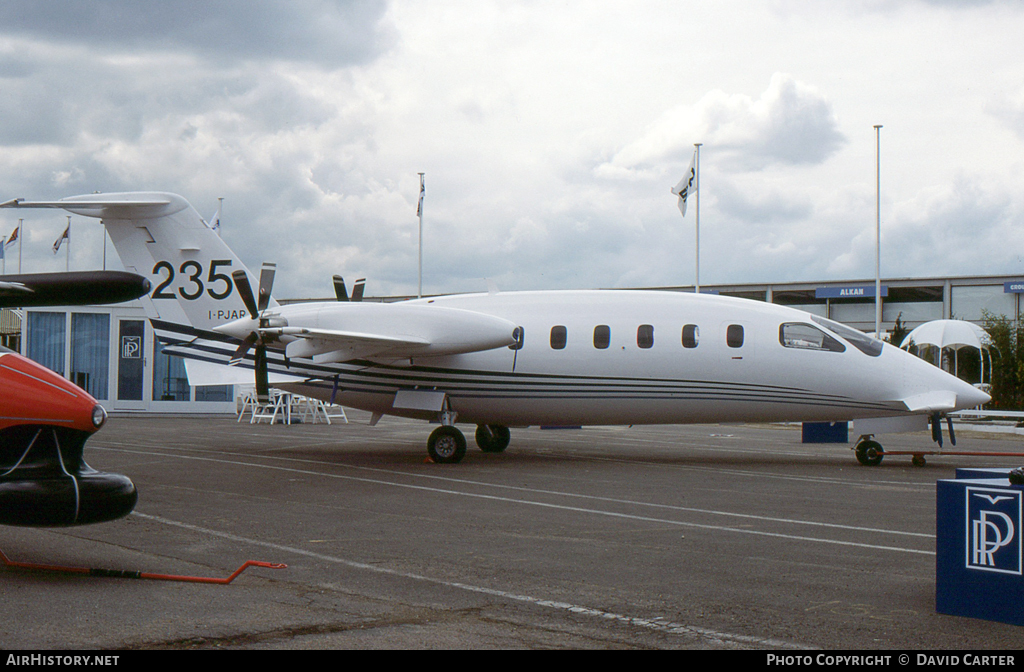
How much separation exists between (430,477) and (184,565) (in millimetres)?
7536

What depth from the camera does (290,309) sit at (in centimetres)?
1686

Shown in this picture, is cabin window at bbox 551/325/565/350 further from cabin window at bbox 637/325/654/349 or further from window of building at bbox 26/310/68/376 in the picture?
window of building at bbox 26/310/68/376

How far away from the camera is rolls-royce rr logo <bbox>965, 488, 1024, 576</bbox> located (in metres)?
6.10

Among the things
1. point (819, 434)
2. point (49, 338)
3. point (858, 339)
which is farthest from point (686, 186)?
point (49, 338)

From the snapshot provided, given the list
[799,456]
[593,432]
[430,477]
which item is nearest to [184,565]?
[430,477]

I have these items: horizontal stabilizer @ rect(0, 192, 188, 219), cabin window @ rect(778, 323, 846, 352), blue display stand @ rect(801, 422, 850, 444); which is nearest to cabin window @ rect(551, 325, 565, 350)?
cabin window @ rect(778, 323, 846, 352)

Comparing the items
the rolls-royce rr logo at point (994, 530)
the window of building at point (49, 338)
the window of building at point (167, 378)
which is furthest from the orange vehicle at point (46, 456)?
the window of building at point (49, 338)

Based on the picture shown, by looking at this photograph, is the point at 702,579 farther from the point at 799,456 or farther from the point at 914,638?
the point at 799,456

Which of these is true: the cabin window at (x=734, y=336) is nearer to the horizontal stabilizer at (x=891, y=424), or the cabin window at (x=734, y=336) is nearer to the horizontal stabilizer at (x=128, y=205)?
the horizontal stabilizer at (x=891, y=424)

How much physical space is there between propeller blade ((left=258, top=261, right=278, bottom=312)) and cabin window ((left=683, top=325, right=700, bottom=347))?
8076 mm

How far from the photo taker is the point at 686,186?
117ft

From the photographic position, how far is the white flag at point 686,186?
35.5m

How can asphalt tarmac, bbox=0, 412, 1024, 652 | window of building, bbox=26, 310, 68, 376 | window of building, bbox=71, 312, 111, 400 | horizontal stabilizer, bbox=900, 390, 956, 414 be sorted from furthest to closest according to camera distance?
1. window of building, bbox=26, 310, 68, 376
2. window of building, bbox=71, 312, 111, 400
3. horizontal stabilizer, bbox=900, 390, 956, 414
4. asphalt tarmac, bbox=0, 412, 1024, 652

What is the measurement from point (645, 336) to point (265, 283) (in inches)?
294
